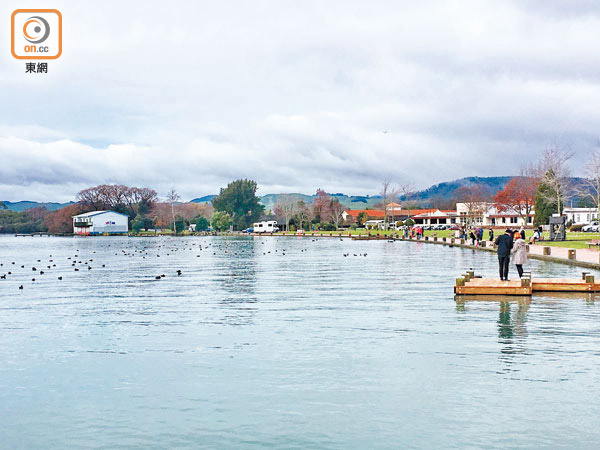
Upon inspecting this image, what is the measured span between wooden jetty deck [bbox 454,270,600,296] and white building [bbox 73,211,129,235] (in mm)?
149103

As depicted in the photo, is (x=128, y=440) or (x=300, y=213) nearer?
(x=128, y=440)

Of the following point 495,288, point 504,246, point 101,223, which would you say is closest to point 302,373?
point 495,288

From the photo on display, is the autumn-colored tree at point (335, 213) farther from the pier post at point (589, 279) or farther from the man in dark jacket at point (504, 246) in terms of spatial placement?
the pier post at point (589, 279)

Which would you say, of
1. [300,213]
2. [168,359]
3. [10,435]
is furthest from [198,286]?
[300,213]

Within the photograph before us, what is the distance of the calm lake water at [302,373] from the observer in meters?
9.95

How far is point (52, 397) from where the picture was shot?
1195cm

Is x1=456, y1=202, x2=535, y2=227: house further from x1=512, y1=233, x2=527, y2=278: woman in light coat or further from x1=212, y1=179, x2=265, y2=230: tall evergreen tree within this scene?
x1=512, y1=233, x2=527, y2=278: woman in light coat

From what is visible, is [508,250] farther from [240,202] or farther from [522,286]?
[240,202]

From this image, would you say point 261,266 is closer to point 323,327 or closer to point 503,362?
point 323,327

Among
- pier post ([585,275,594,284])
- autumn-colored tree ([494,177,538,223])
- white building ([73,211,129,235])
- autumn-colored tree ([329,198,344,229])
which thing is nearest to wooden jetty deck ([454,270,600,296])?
pier post ([585,275,594,284])

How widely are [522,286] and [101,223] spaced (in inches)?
6037

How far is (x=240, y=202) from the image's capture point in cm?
17750

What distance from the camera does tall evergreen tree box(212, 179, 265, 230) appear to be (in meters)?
175

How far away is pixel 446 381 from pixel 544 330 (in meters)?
6.07
